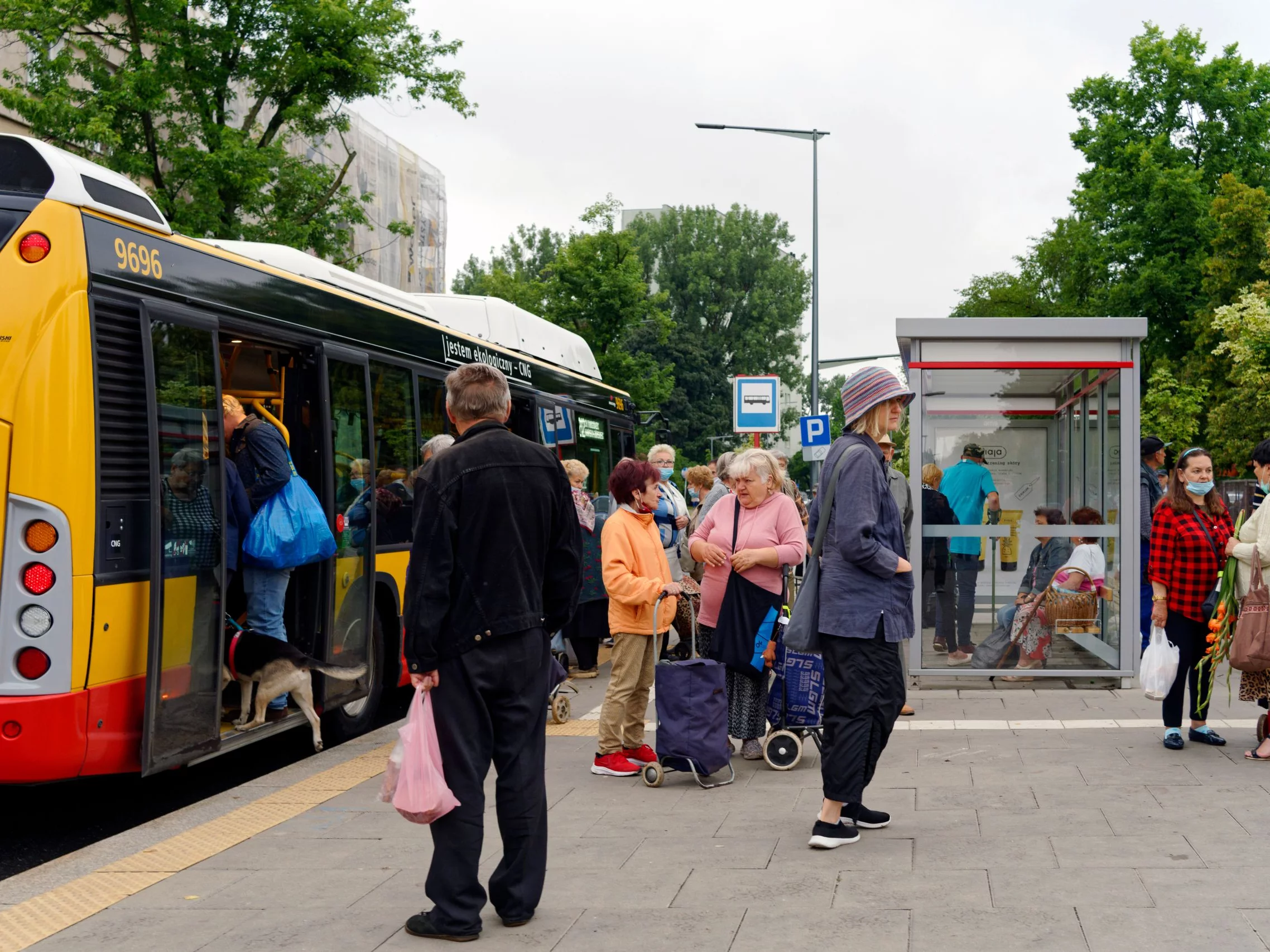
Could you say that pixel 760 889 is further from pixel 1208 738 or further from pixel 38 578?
pixel 1208 738

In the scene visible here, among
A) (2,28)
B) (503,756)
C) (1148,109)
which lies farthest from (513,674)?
(1148,109)

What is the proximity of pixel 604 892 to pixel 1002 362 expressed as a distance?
6378 mm

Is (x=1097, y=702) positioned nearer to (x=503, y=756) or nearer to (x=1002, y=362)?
(x=1002, y=362)

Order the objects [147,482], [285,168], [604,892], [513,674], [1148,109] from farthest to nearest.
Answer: [1148,109] < [285,168] < [147,482] < [604,892] < [513,674]

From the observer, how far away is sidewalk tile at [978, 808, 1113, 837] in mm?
5668

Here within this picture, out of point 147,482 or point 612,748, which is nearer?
point 147,482

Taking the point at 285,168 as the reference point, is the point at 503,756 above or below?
below

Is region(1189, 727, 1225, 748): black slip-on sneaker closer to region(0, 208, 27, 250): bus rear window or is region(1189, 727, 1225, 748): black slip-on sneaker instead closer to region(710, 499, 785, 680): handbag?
region(710, 499, 785, 680): handbag

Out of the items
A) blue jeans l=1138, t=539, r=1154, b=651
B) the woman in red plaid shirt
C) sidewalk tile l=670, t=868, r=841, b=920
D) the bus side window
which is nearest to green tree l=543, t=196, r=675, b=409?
blue jeans l=1138, t=539, r=1154, b=651

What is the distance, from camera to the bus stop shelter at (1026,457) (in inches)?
395

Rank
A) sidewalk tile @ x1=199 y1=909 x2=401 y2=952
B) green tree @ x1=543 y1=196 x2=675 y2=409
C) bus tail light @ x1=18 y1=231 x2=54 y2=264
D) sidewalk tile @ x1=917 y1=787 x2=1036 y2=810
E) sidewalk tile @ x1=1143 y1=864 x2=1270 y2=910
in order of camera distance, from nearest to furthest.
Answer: sidewalk tile @ x1=199 y1=909 x2=401 y2=952 → sidewalk tile @ x1=1143 y1=864 x2=1270 y2=910 → bus tail light @ x1=18 y1=231 x2=54 y2=264 → sidewalk tile @ x1=917 y1=787 x2=1036 y2=810 → green tree @ x1=543 y1=196 x2=675 y2=409

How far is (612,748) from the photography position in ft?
23.9

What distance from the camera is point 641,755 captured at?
7.26 metres

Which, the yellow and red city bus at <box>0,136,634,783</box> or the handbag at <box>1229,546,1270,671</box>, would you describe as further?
the handbag at <box>1229,546,1270,671</box>
